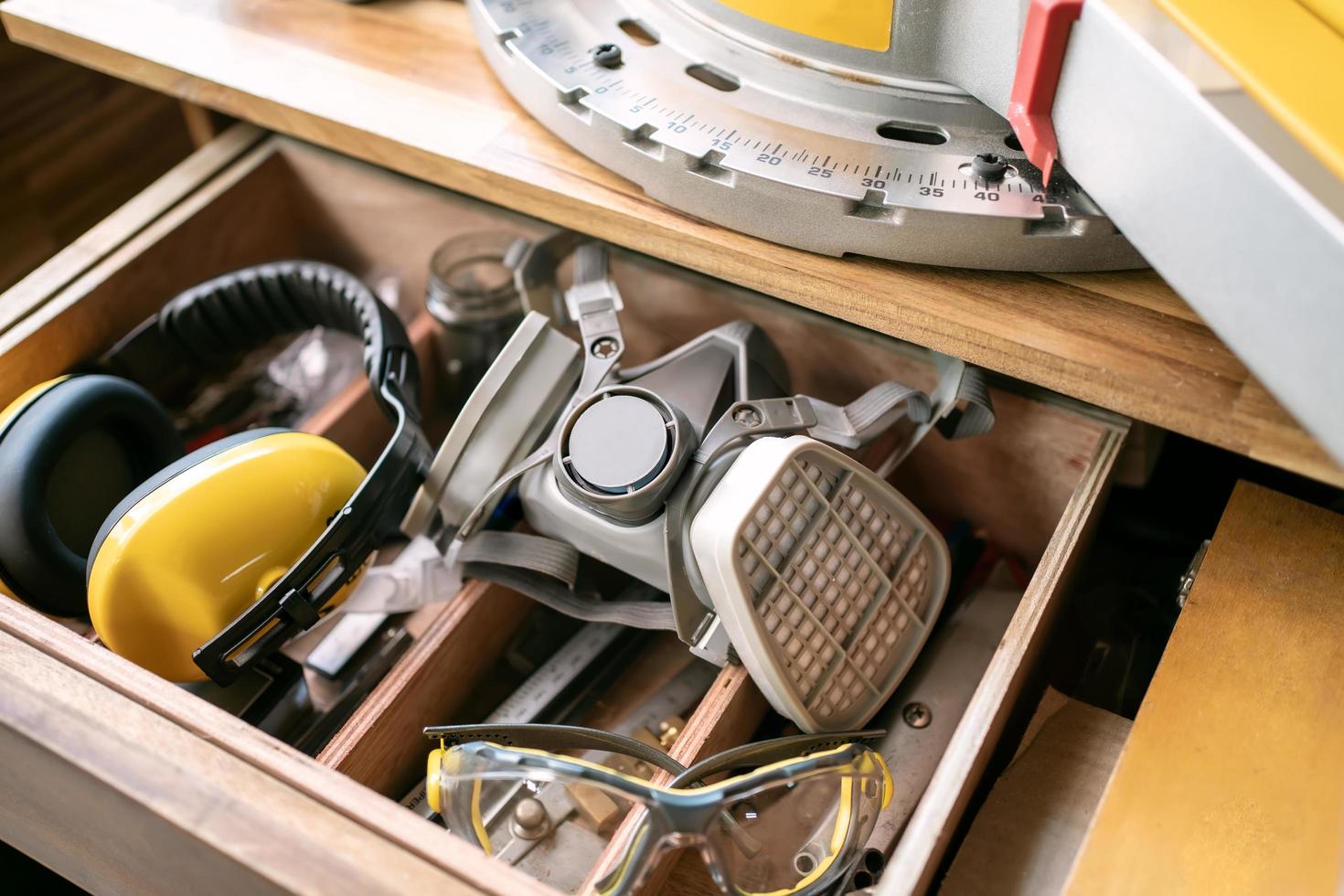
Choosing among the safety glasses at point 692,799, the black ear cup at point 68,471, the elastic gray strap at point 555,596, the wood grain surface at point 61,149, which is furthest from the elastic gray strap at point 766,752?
the wood grain surface at point 61,149

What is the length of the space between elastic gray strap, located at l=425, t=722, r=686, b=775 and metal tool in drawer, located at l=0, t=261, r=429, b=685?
0.36ft

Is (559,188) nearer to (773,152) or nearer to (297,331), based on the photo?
(773,152)

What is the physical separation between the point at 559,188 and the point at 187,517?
27 centimetres

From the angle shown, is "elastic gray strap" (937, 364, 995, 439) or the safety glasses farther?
"elastic gray strap" (937, 364, 995, 439)

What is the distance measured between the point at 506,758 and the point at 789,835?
0.50 feet

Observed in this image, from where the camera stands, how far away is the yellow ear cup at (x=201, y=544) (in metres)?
0.58

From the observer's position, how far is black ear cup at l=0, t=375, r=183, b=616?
0.60m

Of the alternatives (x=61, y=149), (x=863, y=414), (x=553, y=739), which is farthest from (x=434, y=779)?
(x=61, y=149)

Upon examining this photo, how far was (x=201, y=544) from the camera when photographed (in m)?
0.59

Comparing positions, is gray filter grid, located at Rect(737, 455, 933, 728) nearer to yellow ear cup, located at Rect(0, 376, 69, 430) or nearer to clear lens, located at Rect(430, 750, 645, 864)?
clear lens, located at Rect(430, 750, 645, 864)

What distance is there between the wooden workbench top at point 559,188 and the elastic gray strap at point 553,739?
0.25 meters

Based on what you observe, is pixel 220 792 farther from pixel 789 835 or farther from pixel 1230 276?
pixel 1230 276

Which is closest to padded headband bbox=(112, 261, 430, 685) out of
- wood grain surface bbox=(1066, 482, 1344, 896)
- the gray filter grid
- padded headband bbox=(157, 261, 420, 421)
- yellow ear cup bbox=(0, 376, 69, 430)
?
padded headband bbox=(157, 261, 420, 421)

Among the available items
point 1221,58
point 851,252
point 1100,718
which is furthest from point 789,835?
point 1221,58
